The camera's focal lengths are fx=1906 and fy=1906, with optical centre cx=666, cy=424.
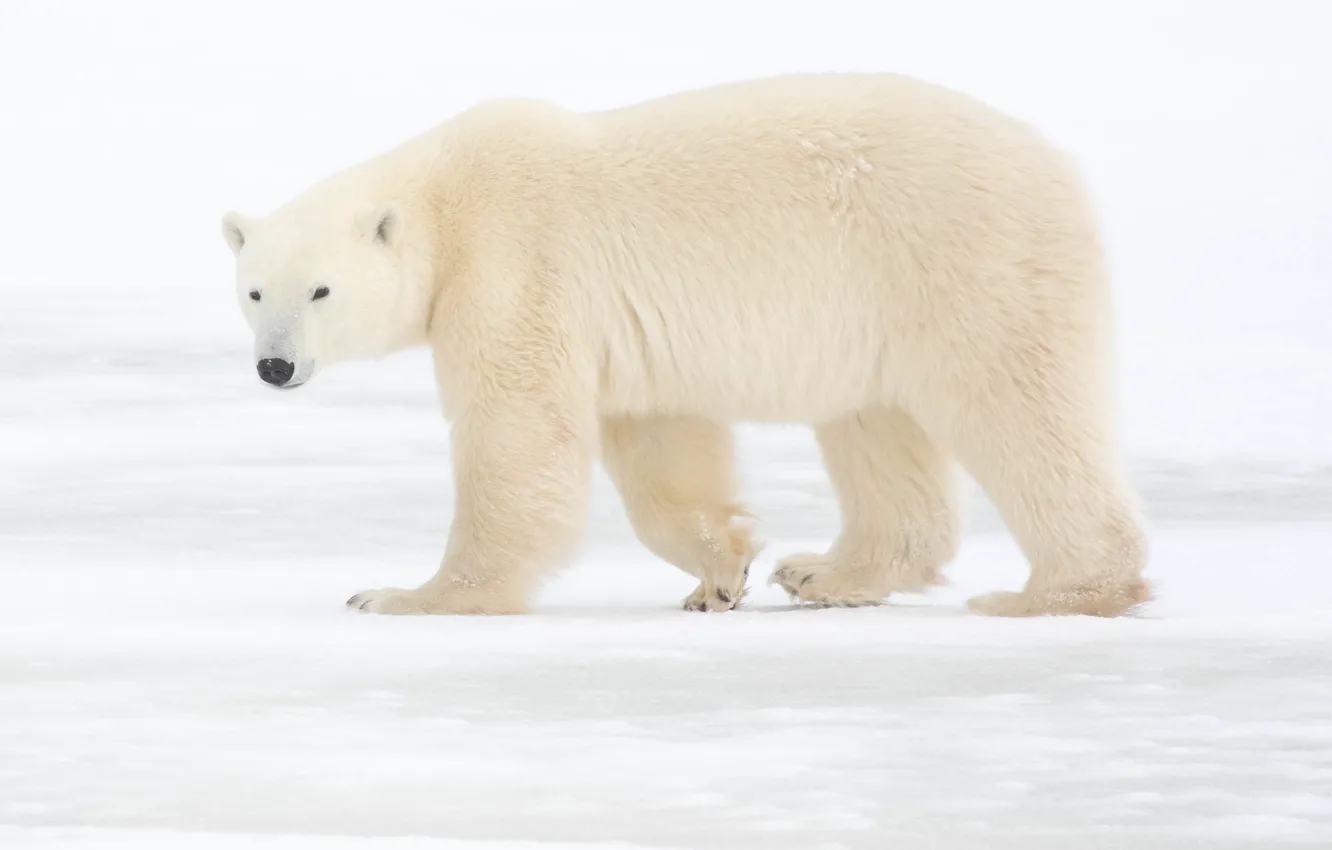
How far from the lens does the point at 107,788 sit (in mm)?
3049

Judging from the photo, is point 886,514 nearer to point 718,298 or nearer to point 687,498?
point 687,498

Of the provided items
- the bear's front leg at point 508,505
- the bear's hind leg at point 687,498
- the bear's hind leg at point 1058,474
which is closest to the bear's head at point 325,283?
the bear's front leg at point 508,505

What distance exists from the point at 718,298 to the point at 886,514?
2.65ft

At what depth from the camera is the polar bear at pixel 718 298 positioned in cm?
456

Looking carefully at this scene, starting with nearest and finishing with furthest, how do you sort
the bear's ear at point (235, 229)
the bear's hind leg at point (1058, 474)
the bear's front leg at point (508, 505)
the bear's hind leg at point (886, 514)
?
the bear's hind leg at point (1058, 474) → the bear's front leg at point (508, 505) → the bear's ear at point (235, 229) → the bear's hind leg at point (886, 514)

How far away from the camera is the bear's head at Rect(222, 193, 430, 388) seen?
4.60m

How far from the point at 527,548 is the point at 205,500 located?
2.23 m

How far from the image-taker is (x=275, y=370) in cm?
455

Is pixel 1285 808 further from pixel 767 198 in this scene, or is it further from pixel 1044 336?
pixel 767 198

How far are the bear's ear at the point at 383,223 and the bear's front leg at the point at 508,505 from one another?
471 millimetres

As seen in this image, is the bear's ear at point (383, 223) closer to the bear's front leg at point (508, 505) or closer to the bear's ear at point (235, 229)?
the bear's ear at point (235, 229)

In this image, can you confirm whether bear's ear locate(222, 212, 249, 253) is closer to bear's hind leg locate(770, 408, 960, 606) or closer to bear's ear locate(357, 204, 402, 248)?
bear's ear locate(357, 204, 402, 248)

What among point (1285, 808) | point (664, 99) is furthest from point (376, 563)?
point (1285, 808)

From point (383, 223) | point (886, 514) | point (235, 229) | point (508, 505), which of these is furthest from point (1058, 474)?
point (235, 229)
